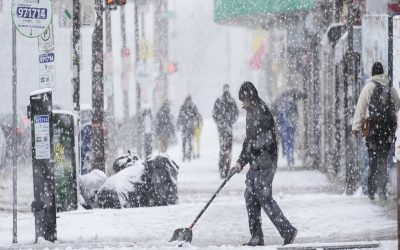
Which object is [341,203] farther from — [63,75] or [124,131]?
[63,75]

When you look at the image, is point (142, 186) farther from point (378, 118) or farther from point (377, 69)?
point (377, 69)

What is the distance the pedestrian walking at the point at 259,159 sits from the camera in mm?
10852

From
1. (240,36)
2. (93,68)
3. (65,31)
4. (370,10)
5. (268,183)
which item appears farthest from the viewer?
(240,36)

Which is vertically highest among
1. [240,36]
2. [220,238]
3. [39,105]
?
[240,36]

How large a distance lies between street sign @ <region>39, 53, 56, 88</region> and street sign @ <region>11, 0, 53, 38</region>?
26.5 inches

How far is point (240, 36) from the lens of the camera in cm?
11319

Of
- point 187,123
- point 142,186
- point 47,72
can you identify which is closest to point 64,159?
point 142,186

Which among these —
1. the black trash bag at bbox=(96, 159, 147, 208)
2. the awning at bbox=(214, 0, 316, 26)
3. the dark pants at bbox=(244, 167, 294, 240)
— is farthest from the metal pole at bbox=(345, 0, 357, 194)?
the awning at bbox=(214, 0, 316, 26)

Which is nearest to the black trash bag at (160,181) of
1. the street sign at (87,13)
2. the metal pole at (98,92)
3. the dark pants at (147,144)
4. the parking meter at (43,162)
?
the street sign at (87,13)

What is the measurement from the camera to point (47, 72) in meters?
12.4

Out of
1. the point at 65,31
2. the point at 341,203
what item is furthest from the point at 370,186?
the point at 65,31

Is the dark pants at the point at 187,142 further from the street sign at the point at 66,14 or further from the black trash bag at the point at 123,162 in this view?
the black trash bag at the point at 123,162

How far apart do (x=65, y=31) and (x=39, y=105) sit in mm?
34724

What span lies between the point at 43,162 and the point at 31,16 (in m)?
1.62
